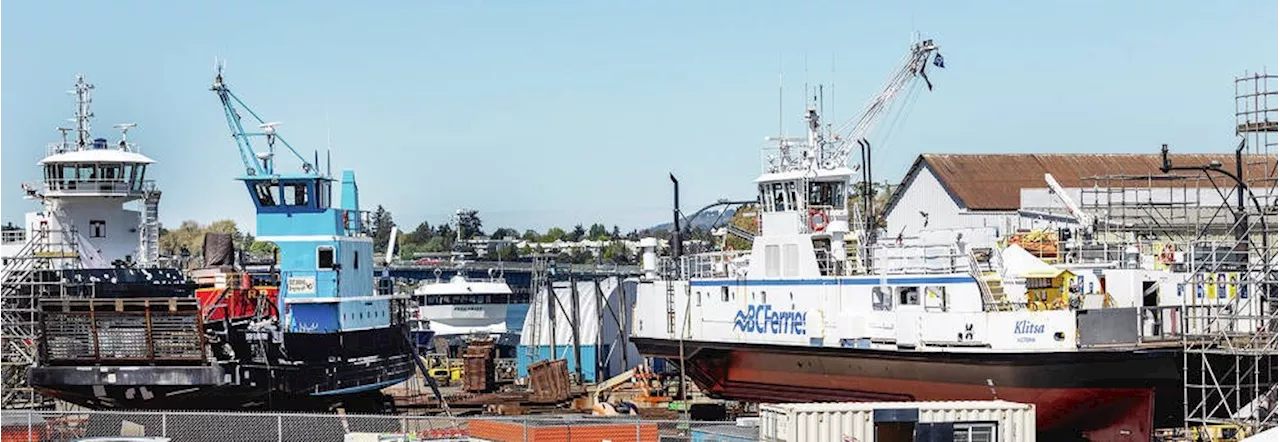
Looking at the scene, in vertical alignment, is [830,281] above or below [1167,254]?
below

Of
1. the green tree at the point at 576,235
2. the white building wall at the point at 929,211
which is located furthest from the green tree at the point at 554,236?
the white building wall at the point at 929,211

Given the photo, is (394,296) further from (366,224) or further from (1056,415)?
(1056,415)

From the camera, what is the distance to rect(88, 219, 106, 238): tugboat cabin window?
42906 millimetres

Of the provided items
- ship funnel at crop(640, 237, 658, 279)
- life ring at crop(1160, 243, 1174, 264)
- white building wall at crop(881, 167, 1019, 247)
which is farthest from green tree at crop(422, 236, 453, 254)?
life ring at crop(1160, 243, 1174, 264)

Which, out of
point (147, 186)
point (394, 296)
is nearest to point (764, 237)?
point (394, 296)

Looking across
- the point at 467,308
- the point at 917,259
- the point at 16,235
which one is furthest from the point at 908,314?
the point at 467,308

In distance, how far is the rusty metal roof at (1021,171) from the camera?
61206 mm

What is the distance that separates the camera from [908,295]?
36156mm

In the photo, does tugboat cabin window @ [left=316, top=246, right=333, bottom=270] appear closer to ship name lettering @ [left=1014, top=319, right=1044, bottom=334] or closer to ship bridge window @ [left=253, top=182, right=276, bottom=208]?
ship bridge window @ [left=253, top=182, right=276, bottom=208]

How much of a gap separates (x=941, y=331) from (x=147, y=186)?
64.2ft

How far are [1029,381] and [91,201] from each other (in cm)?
2277

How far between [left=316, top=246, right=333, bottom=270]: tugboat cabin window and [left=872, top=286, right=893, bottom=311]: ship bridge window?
11.8 metres

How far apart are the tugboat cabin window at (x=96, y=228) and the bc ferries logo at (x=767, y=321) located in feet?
50.4

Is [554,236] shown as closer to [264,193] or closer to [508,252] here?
[508,252]
